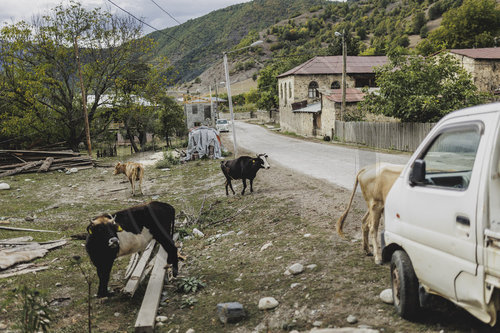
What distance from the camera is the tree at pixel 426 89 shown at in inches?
860

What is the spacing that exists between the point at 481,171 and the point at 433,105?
2131 cm

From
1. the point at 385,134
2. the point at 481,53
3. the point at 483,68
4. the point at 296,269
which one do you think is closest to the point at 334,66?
the point at 481,53

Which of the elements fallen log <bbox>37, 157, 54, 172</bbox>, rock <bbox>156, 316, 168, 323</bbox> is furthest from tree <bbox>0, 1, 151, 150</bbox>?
rock <bbox>156, 316, 168, 323</bbox>

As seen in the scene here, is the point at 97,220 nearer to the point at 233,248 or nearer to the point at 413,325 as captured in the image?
the point at 233,248

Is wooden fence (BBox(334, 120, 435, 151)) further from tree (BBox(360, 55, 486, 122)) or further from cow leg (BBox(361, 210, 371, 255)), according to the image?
cow leg (BBox(361, 210, 371, 255))

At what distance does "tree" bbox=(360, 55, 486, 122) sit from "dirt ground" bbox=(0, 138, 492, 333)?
1299 centimetres

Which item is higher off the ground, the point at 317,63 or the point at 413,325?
the point at 317,63

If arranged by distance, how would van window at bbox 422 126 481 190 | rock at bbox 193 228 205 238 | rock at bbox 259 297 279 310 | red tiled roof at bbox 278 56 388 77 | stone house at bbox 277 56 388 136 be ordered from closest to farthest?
van window at bbox 422 126 481 190
rock at bbox 259 297 279 310
rock at bbox 193 228 205 238
stone house at bbox 277 56 388 136
red tiled roof at bbox 278 56 388 77

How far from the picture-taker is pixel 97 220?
591cm

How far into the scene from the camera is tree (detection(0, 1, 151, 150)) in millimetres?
28484

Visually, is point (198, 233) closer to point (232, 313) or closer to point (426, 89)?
point (232, 313)

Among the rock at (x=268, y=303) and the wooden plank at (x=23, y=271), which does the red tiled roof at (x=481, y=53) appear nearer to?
the rock at (x=268, y=303)

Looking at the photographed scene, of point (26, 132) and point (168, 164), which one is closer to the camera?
point (168, 164)

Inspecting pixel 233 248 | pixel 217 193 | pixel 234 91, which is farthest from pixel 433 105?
pixel 234 91
